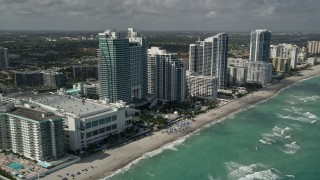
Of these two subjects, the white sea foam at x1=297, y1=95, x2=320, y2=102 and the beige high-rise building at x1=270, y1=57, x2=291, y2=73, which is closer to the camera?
the white sea foam at x1=297, y1=95, x2=320, y2=102

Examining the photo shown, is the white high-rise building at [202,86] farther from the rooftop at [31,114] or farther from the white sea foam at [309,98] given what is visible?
the rooftop at [31,114]

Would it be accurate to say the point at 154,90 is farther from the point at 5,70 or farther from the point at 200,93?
the point at 5,70

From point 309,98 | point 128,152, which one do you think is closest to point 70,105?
point 128,152

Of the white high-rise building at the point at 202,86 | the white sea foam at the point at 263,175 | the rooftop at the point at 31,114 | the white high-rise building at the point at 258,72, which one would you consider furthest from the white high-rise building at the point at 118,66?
the white high-rise building at the point at 258,72

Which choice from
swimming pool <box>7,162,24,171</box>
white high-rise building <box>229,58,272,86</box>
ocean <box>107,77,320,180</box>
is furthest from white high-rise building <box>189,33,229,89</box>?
swimming pool <box>7,162,24,171</box>

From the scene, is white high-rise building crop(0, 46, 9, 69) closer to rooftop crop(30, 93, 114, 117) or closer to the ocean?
rooftop crop(30, 93, 114, 117)

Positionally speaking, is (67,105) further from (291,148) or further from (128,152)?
(291,148)
